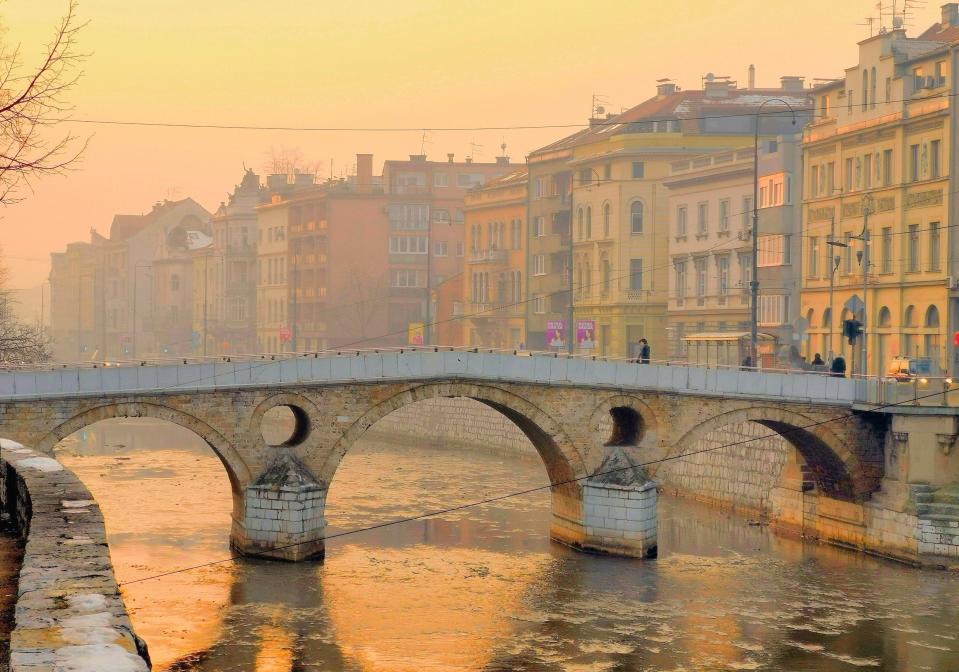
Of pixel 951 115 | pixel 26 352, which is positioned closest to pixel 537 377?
pixel 951 115

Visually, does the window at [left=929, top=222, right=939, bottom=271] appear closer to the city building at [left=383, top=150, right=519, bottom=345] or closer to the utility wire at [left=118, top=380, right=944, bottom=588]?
the utility wire at [left=118, top=380, right=944, bottom=588]

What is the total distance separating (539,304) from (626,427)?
133 feet

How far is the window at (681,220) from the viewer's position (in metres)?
69.7

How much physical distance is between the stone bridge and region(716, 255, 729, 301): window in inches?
869

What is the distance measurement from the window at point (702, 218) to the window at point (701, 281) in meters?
1.27

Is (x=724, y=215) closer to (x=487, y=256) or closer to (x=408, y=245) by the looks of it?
(x=487, y=256)

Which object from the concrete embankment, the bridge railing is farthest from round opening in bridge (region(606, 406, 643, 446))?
the concrete embankment

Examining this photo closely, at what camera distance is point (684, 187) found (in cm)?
6931

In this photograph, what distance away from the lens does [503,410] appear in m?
41.7

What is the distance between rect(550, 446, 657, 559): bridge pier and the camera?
39.1 m

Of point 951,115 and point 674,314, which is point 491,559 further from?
point 674,314

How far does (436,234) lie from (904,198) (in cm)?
5782

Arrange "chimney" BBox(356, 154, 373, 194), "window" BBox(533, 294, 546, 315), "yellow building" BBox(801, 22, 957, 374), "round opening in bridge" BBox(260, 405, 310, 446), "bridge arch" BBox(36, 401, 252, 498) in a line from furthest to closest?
"chimney" BBox(356, 154, 373, 194), "window" BBox(533, 294, 546, 315), "round opening in bridge" BBox(260, 405, 310, 446), "yellow building" BBox(801, 22, 957, 374), "bridge arch" BBox(36, 401, 252, 498)

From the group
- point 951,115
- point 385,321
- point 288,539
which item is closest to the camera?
point 288,539
